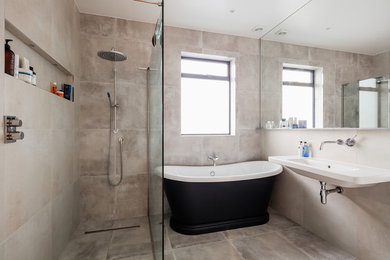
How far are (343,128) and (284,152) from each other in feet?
2.83

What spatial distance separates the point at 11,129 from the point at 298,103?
2.84 m

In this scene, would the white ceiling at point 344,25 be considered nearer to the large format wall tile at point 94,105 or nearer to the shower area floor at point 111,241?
the large format wall tile at point 94,105

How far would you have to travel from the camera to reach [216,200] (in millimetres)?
2084

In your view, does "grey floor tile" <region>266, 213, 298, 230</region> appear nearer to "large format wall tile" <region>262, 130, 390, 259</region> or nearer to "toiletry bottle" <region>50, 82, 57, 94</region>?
"large format wall tile" <region>262, 130, 390, 259</region>

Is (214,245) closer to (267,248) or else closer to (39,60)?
(267,248)

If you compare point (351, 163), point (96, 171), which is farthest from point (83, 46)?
point (351, 163)

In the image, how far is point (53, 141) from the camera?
64.6 inches

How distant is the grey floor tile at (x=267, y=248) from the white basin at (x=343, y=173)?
0.76m

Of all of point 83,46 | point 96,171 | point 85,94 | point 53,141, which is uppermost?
point 83,46

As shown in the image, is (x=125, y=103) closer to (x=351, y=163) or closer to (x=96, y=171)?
(x=96, y=171)

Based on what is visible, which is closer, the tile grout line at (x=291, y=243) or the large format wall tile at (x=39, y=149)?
the large format wall tile at (x=39, y=149)

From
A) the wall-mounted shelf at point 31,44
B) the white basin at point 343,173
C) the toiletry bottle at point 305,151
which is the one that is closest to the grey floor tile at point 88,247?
the wall-mounted shelf at point 31,44

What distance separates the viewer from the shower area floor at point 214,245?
5.75 ft

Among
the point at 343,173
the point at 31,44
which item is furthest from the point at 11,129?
the point at 343,173
